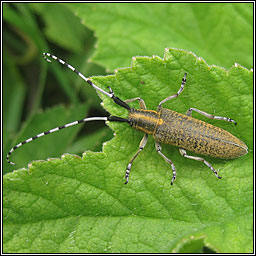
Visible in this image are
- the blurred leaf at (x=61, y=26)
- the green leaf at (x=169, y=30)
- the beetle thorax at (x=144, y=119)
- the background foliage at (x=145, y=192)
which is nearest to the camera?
the background foliage at (x=145, y=192)

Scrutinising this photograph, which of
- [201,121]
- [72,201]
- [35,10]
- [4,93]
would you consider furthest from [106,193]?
[35,10]

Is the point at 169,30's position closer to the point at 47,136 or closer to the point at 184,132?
the point at 184,132

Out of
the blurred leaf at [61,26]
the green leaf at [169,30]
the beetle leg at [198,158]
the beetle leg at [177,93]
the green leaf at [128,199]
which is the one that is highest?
the blurred leaf at [61,26]

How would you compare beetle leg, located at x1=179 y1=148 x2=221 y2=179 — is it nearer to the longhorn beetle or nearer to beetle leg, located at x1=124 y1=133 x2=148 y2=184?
the longhorn beetle

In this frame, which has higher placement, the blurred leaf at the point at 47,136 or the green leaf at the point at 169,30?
the green leaf at the point at 169,30

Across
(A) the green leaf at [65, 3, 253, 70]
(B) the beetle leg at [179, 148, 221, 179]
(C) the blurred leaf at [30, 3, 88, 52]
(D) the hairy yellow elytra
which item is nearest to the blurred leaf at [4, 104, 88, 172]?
(A) the green leaf at [65, 3, 253, 70]

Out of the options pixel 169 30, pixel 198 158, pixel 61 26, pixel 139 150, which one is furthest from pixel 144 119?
pixel 61 26

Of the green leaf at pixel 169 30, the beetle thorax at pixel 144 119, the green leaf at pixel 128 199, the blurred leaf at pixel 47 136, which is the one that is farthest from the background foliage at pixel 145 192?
the green leaf at pixel 169 30

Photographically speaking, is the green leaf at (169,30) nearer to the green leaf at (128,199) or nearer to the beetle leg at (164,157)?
the green leaf at (128,199)
